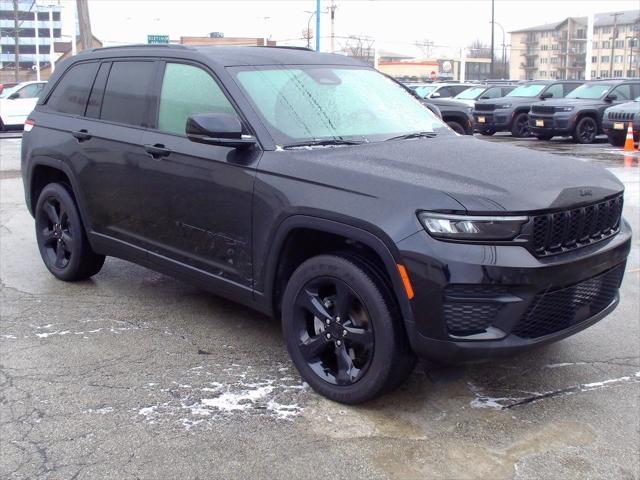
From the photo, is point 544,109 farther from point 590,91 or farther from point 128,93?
point 128,93

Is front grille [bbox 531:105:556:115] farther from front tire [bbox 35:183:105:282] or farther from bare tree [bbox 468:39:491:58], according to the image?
bare tree [bbox 468:39:491:58]

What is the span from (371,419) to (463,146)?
1674mm

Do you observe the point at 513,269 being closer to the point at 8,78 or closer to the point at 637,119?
the point at 637,119

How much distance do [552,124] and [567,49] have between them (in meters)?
108

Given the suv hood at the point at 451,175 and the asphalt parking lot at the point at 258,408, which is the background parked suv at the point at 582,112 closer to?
the asphalt parking lot at the point at 258,408

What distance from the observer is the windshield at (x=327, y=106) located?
4254 mm

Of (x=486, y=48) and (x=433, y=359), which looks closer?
(x=433, y=359)

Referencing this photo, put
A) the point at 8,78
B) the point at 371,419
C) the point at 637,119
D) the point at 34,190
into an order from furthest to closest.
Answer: the point at 8,78, the point at 637,119, the point at 34,190, the point at 371,419

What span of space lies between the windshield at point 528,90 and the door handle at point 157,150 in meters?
19.8

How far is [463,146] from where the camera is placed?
4281 mm

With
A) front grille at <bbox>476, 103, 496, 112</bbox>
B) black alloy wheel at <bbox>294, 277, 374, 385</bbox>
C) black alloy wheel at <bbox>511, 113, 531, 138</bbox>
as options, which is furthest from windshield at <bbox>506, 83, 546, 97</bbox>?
black alloy wheel at <bbox>294, 277, 374, 385</bbox>

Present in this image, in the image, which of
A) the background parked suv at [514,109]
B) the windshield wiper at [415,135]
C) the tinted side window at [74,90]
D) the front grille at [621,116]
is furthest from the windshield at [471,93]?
the windshield wiper at [415,135]

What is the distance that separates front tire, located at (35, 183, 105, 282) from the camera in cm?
566

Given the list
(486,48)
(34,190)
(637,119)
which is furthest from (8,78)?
(34,190)
